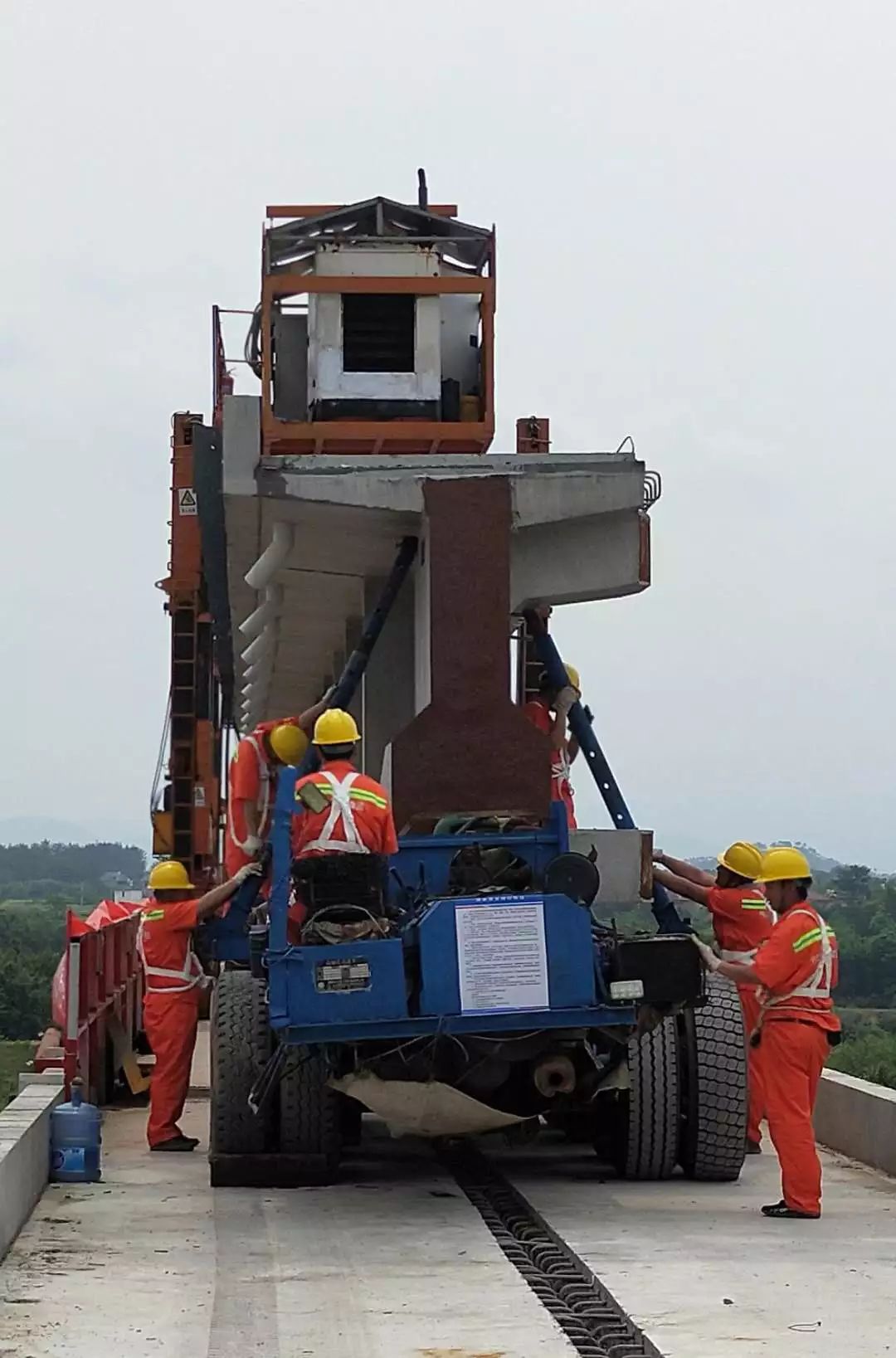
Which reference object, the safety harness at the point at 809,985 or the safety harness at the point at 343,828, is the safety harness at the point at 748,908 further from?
the safety harness at the point at 343,828

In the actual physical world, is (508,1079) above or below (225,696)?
below

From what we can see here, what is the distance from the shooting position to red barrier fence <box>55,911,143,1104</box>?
11141 mm

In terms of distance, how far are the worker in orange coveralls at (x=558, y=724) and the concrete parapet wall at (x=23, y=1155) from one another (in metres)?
3.11

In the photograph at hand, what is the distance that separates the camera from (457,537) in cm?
1107

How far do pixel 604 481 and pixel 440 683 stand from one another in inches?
64.6

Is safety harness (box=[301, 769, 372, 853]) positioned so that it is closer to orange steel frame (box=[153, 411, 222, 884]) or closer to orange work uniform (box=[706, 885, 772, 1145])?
orange work uniform (box=[706, 885, 772, 1145])

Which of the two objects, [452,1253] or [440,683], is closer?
[452,1253]

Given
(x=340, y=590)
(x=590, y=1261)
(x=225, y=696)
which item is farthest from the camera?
(x=225, y=696)

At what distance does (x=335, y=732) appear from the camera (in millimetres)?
9680

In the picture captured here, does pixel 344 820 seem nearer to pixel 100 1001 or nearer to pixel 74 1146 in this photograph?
pixel 74 1146

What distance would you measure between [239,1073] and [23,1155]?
1.19 m

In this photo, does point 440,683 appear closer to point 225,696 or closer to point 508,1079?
point 508,1079

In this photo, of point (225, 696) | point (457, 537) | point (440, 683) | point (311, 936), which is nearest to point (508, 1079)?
point (311, 936)

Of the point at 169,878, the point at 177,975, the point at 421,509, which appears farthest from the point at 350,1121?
the point at 421,509
